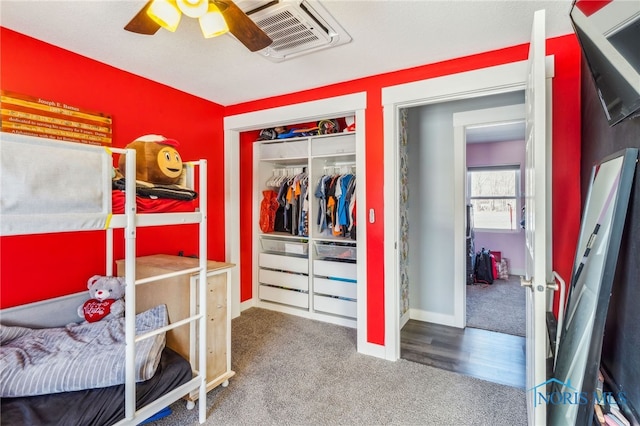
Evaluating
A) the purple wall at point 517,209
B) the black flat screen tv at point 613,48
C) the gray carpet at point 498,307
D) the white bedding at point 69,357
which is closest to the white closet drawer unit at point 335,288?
the gray carpet at point 498,307

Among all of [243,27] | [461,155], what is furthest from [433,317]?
[243,27]

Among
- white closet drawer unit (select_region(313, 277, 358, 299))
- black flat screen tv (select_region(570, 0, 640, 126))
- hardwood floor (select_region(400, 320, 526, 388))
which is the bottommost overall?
hardwood floor (select_region(400, 320, 526, 388))

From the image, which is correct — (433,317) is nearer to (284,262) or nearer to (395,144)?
(284,262)

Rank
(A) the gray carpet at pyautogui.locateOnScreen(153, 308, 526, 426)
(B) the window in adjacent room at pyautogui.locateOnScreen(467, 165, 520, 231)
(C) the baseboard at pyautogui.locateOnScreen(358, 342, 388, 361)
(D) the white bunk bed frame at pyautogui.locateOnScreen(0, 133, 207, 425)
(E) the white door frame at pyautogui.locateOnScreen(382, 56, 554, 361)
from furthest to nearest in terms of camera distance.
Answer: (B) the window in adjacent room at pyautogui.locateOnScreen(467, 165, 520, 231)
(C) the baseboard at pyautogui.locateOnScreen(358, 342, 388, 361)
(E) the white door frame at pyautogui.locateOnScreen(382, 56, 554, 361)
(A) the gray carpet at pyautogui.locateOnScreen(153, 308, 526, 426)
(D) the white bunk bed frame at pyautogui.locateOnScreen(0, 133, 207, 425)

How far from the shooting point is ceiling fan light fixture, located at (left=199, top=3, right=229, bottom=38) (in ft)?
4.58

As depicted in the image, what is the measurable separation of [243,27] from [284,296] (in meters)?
2.79

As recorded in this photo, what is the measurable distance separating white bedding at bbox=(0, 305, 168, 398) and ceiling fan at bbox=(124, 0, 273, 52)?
1.60 meters

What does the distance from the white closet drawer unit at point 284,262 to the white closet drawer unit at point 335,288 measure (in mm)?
189

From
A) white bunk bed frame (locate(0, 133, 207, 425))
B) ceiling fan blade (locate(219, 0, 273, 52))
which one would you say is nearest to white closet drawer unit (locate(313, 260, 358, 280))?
white bunk bed frame (locate(0, 133, 207, 425))

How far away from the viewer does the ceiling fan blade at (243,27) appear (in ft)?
4.50

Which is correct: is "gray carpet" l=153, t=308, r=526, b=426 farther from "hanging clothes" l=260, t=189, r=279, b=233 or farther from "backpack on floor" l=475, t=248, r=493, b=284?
"backpack on floor" l=475, t=248, r=493, b=284

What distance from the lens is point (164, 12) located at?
1359mm

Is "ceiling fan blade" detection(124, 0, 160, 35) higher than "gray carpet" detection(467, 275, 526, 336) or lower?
higher

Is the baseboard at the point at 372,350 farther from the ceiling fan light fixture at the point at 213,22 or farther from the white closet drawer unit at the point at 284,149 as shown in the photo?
the ceiling fan light fixture at the point at 213,22
